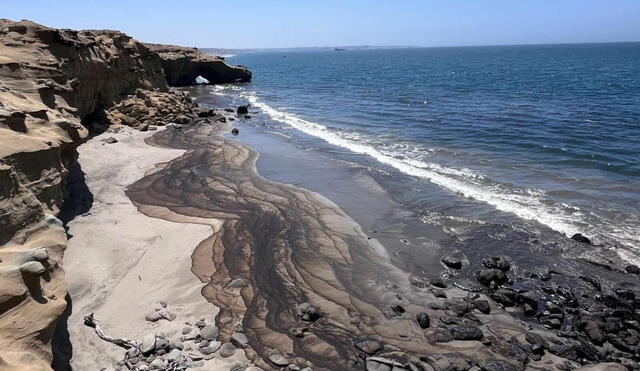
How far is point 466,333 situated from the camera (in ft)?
33.2

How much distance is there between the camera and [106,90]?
31984 millimetres

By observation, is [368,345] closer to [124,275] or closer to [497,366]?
[497,366]

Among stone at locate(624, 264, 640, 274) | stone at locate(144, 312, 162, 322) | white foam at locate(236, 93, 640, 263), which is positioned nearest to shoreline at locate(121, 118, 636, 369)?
stone at locate(144, 312, 162, 322)

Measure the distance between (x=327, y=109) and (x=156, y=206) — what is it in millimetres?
31490

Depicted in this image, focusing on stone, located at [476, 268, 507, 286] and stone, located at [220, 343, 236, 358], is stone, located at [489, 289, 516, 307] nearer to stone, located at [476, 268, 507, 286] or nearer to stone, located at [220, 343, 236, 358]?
stone, located at [476, 268, 507, 286]

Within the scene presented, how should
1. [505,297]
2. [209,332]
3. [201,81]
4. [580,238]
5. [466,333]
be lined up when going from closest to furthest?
[209,332], [466,333], [505,297], [580,238], [201,81]

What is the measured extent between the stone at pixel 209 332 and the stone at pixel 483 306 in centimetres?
627

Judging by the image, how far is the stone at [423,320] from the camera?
10469mm

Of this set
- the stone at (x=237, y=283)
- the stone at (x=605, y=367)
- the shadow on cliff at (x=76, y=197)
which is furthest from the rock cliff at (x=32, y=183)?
the stone at (x=605, y=367)

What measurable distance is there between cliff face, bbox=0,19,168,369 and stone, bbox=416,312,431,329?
23.8ft

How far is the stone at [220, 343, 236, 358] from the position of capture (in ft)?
29.8

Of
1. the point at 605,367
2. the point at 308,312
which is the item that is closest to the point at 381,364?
the point at 308,312

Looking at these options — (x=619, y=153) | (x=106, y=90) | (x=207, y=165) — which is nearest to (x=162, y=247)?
(x=207, y=165)

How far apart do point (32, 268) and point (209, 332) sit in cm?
370
